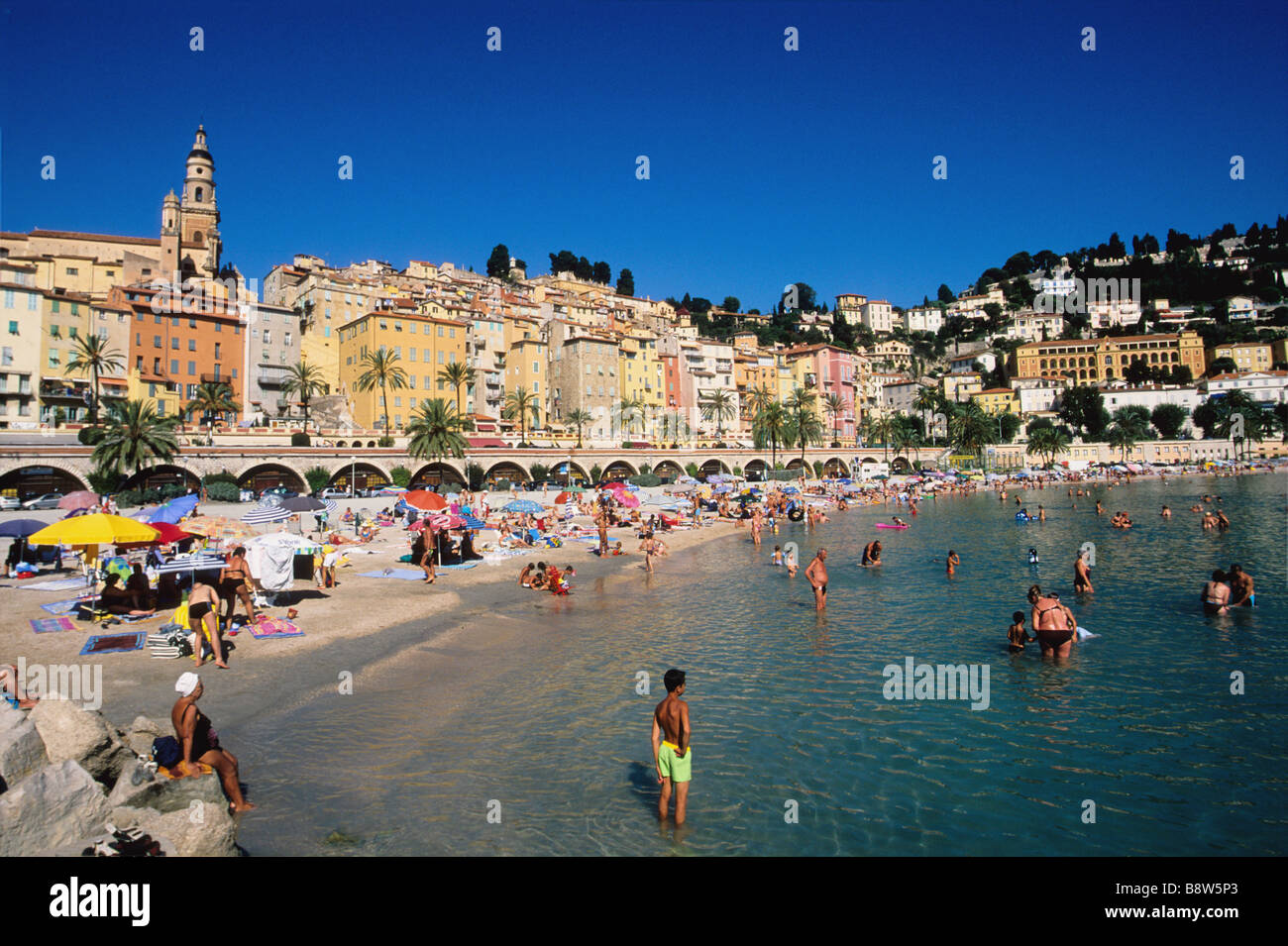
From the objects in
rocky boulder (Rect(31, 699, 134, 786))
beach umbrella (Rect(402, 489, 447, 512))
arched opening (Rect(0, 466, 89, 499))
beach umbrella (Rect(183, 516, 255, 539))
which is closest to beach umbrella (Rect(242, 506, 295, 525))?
beach umbrella (Rect(183, 516, 255, 539))

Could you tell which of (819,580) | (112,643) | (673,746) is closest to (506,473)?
(819,580)

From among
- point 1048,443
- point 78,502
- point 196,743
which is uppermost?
Result: point 1048,443

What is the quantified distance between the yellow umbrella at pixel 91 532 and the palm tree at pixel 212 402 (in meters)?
51.8

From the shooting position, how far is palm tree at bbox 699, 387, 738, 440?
10206 cm

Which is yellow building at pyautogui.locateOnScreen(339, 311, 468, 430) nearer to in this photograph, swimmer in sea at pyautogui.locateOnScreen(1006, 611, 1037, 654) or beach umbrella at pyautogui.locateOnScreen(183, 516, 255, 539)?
beach umbrella at pyautogui.locateOnScreen(183, 516, 255, 539)

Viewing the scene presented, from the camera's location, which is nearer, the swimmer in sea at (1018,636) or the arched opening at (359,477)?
the swimmer in sea at (1018,636)

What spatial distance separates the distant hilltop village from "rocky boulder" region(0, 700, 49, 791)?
59.2m

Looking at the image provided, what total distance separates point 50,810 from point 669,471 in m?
73.0

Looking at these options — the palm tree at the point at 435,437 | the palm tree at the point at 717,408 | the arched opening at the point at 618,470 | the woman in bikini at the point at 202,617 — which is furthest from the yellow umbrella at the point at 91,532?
the palm tree at the point at 717,408

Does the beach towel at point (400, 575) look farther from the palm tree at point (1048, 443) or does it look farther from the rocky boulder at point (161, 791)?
the palm tree at point (1048, 443)

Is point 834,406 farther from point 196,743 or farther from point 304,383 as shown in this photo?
point 196,743

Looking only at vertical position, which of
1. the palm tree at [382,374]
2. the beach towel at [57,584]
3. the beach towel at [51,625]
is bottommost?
the beach towel at [51,625]

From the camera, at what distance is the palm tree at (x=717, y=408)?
335ft

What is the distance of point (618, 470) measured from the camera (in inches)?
2891
